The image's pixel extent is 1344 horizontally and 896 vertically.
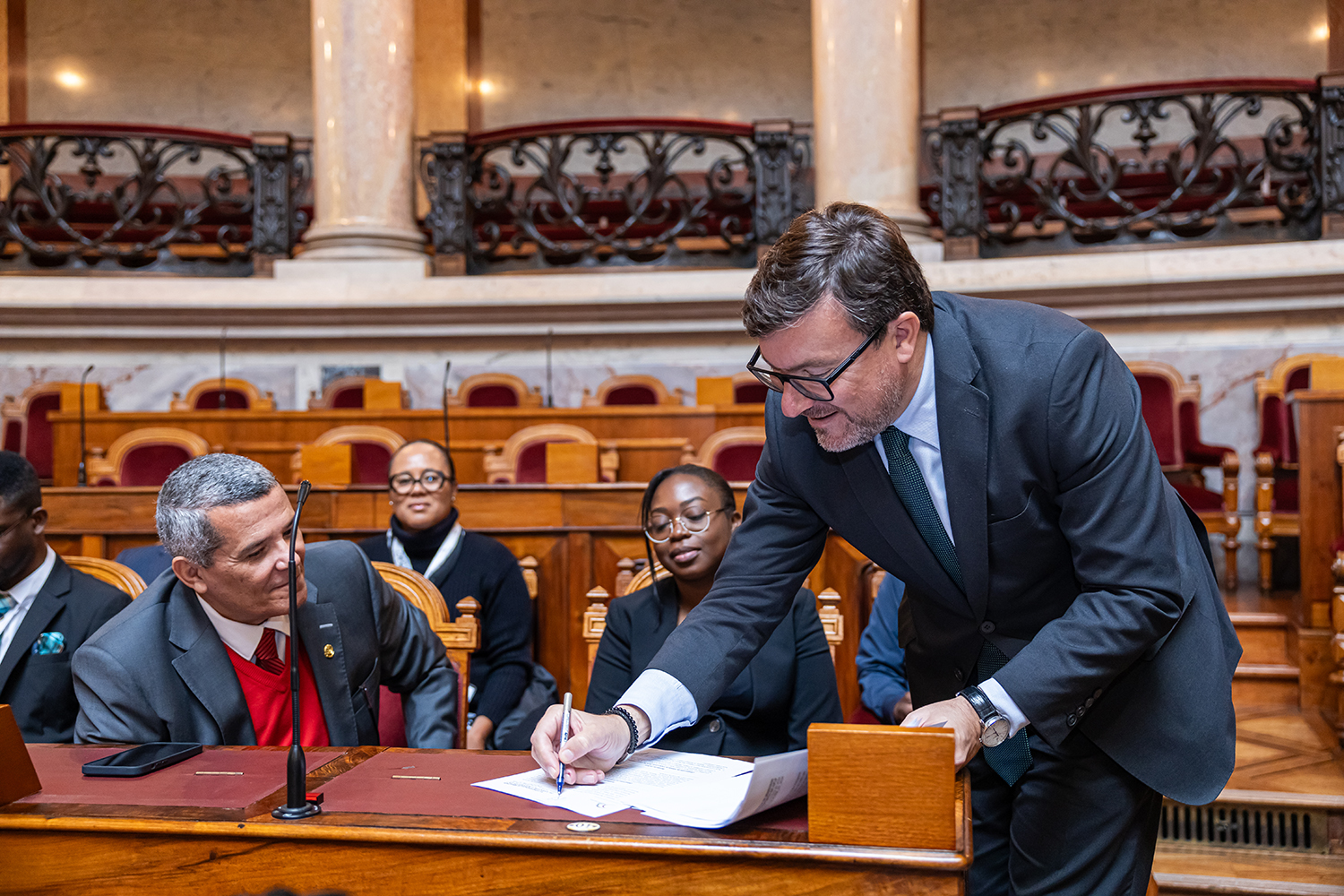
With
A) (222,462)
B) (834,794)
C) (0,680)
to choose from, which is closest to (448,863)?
(834,794)

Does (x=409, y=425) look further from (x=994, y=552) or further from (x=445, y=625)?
(x=994, y=552)

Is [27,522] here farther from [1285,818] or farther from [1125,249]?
[1125,249]

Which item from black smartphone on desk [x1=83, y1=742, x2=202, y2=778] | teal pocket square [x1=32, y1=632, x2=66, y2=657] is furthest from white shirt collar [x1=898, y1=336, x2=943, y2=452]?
teal pocket square [x1=32, y1=632, x2=66, y2=657]

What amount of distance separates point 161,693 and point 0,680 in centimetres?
73

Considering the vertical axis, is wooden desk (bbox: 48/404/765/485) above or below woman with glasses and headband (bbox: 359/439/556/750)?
above

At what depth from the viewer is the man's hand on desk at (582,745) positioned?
4.51 feet

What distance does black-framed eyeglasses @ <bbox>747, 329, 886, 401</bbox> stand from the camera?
138 cm

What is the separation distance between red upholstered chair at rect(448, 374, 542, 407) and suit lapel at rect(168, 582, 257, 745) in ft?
16.3

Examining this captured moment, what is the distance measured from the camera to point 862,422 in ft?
4.74

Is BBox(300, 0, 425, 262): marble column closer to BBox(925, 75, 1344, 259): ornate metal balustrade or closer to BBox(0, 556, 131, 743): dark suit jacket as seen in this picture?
BBox(925, 75, 1344, 259): ornate metal balustrade

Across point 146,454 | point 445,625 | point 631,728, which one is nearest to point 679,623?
point 445,625

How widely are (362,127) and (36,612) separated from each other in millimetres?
5035

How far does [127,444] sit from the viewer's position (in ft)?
18.0

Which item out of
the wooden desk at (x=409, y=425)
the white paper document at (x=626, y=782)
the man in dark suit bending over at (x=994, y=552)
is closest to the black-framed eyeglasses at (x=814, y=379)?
the man in dark suit bending over at (x=994, y=552)
